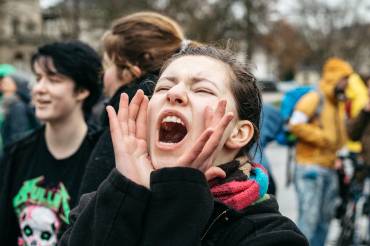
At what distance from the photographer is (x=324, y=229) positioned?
5.78 metres

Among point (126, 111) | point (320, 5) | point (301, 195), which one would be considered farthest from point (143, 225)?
point (320, 5)

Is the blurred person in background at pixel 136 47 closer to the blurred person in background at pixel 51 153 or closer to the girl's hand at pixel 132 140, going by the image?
the blurred person in background at pixel 51 153

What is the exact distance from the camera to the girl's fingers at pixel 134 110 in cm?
165

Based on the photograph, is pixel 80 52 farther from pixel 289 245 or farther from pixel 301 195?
pixel 301 195

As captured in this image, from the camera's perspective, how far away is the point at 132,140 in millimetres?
1628

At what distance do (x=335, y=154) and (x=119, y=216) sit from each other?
4.52 m

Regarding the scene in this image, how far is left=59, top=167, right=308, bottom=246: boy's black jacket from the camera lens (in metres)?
1.48

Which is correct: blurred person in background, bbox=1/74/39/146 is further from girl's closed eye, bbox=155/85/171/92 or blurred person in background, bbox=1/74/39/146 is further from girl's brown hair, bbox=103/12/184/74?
girl's closed eye, bbox=155/85/171/92

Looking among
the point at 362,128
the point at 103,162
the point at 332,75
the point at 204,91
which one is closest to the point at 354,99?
the point at 332,75

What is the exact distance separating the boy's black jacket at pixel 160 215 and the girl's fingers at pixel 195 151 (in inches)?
0.8

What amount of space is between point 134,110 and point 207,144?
0.28 m

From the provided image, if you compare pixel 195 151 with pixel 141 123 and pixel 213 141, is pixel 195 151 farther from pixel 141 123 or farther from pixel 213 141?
pixel 141 123

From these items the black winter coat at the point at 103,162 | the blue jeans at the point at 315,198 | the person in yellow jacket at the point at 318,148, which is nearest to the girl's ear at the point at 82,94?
the black winter coat at the point at 103,162

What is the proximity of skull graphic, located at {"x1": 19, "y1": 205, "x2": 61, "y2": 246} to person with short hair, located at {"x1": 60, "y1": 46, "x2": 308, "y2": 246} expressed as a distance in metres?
1.03
